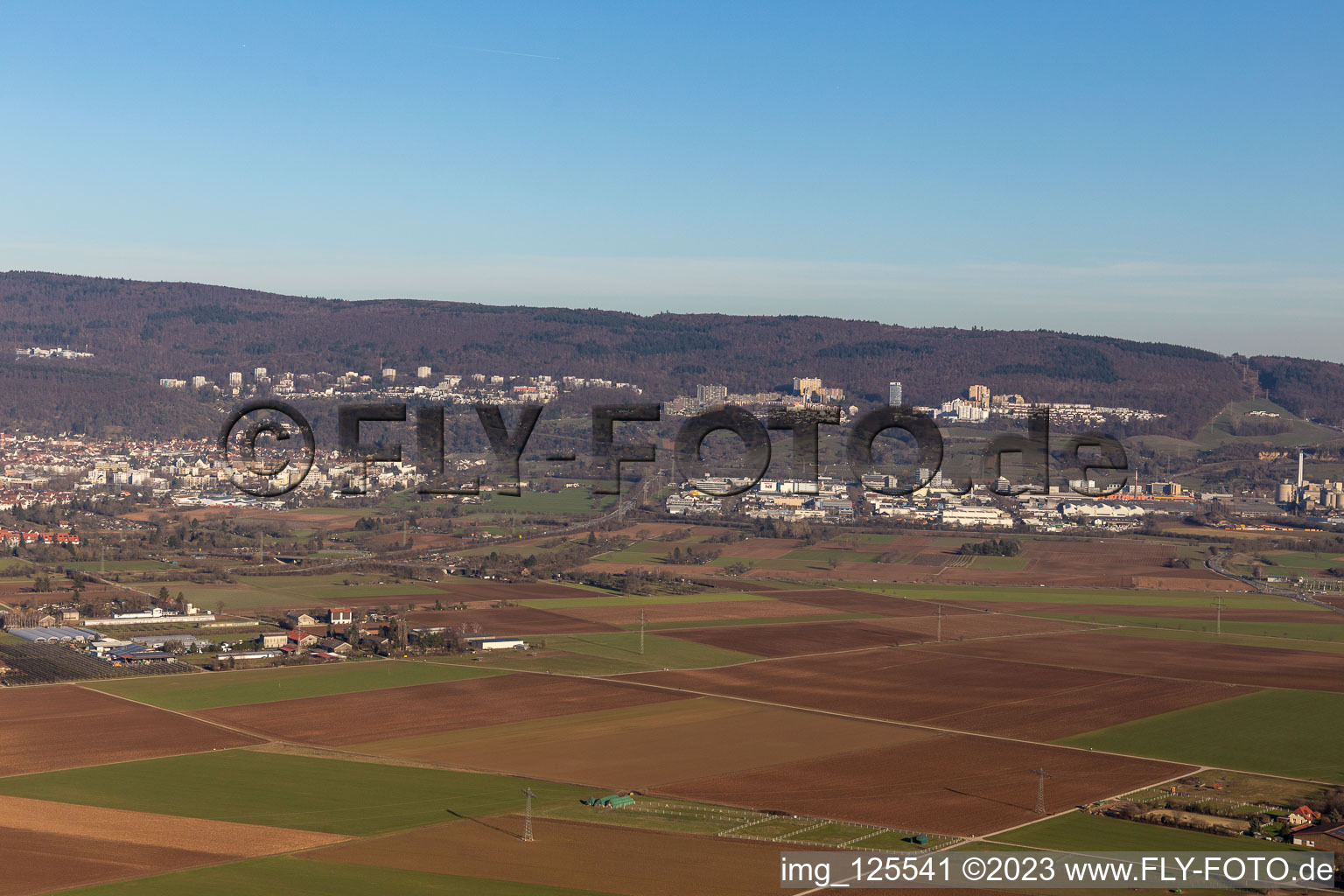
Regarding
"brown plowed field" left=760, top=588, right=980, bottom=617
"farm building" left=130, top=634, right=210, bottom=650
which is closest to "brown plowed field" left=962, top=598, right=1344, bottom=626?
"brown plowed field" left=760, top=588, right=980, bottom=617

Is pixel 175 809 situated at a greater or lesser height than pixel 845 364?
lesser

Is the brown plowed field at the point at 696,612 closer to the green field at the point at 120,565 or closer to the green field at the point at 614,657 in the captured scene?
the green field at the point at 614,657

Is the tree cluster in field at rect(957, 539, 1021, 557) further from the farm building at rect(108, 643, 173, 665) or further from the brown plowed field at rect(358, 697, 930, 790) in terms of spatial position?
the farm building at rect(108, 643, 173, 665)

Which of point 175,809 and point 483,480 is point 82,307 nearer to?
point 483,480

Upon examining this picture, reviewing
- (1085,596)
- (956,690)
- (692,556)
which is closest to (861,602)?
(1085,596)

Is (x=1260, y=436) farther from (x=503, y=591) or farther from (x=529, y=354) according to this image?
(x=503, y=591)

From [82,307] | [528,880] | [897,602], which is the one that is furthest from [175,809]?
[82,307]
